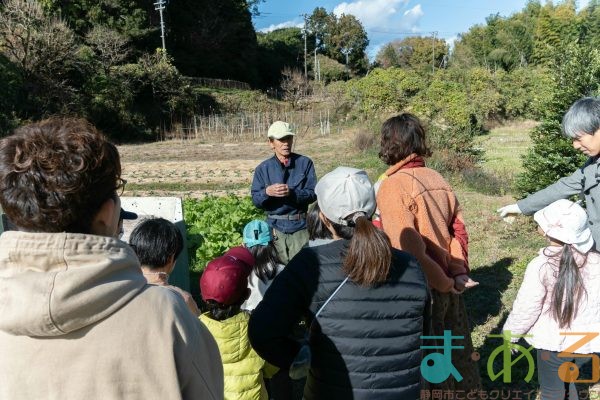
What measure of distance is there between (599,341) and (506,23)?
6320 cm

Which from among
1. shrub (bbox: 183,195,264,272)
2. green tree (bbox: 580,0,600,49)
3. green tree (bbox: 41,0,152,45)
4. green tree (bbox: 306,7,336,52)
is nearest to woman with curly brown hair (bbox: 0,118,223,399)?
shrub (bbox: 183,195,264,272)

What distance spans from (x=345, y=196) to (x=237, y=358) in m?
1.11

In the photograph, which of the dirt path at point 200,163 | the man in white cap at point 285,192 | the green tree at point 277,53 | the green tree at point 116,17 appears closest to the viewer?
the man in white cap at point 285,192

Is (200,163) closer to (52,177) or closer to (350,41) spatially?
(52,177)

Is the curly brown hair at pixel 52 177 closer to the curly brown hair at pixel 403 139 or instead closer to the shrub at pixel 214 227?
the curly brown hair at pixel 403 139

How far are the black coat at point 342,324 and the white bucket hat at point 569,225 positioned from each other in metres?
1.19

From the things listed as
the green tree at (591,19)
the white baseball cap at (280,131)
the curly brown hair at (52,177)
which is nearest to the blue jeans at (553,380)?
the white baseball cap at (280,131)

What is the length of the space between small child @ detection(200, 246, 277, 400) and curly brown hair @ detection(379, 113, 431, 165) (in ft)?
3.65

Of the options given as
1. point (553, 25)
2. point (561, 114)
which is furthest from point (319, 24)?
point (561, 114)

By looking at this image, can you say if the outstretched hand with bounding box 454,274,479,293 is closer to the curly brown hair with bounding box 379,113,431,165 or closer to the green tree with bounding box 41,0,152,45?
the curly brown hair with bounding box 379,113,431,165

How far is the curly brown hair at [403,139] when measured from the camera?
2801 mm

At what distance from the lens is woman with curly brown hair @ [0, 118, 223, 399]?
1049 mm

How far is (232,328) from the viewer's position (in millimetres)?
2455

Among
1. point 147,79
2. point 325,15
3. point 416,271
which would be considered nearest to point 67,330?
point 416,271
